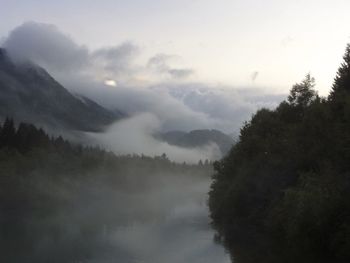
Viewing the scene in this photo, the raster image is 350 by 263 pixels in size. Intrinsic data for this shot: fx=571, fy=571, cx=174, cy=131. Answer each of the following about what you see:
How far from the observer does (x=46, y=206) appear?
448 feet

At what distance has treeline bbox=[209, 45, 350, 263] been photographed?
47.0 metres

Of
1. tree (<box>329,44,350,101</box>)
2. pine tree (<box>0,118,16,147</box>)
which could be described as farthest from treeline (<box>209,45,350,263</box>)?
pine tree (<box>0,118,16,147</box>)

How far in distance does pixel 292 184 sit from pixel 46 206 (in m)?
82.1

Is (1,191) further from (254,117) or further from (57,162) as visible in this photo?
(254,117)

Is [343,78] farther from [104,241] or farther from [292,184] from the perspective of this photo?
[104,241]

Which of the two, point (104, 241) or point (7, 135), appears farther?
point (7, 135)

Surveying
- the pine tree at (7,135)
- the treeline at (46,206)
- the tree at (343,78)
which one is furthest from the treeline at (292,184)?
the pine tree at (7,135)

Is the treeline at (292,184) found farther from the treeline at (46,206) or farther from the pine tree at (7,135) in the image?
the pine tree at (7,135)

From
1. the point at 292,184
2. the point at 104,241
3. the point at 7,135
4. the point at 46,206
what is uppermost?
the point at 7,135

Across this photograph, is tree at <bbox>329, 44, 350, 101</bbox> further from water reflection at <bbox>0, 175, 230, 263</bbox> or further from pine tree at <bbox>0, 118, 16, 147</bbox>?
pine tree at <bbox>0, 118, 16, 147</bbox>

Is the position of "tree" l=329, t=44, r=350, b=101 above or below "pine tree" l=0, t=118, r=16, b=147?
above

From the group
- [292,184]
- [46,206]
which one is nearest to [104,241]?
[292,184]

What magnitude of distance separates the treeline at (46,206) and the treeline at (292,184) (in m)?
18.9

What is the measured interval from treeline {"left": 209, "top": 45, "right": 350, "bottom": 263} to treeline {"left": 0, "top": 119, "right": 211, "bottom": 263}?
1887cm
